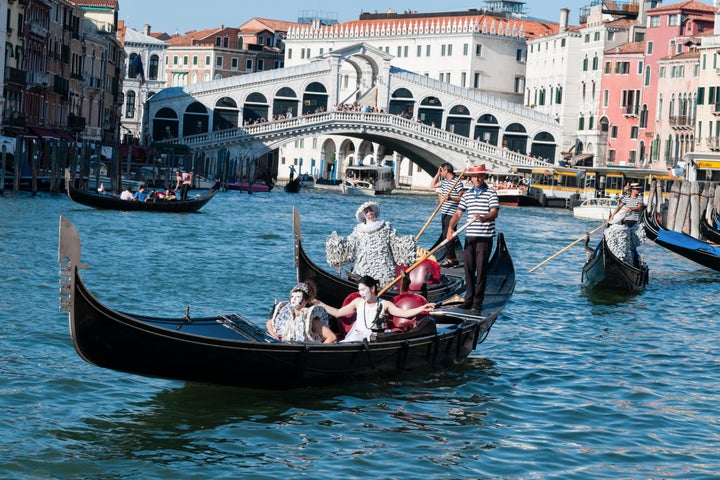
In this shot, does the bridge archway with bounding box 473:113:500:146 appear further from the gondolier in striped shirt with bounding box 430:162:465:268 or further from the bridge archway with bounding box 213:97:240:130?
the gondolier in striped shirt with bounding box 430:162:465:268

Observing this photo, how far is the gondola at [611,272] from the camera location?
43.5 ft

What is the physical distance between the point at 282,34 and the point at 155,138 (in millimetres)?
20254

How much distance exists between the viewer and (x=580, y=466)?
22.0ft

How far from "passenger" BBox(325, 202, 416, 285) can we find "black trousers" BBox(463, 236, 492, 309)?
2.22 feet

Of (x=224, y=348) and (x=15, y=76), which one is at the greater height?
(x=15, y=76)

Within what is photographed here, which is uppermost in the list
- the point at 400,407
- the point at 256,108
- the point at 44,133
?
the point at 256,108

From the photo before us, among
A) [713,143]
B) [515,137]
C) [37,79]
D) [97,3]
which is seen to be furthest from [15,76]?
[515,137]

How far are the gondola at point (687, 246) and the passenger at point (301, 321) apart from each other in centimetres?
895

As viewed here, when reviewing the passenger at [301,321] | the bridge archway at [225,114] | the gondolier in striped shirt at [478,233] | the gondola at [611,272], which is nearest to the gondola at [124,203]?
the gondola at [611,272]

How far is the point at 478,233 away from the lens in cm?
908

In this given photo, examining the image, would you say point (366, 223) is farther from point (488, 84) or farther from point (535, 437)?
point (488, 84)

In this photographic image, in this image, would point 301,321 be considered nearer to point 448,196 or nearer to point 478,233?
point 478,233

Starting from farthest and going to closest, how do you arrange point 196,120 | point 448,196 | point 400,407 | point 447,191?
point 196,120, point 447,191, point 448,196, point 400,407

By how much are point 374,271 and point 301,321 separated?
223 centimetres
